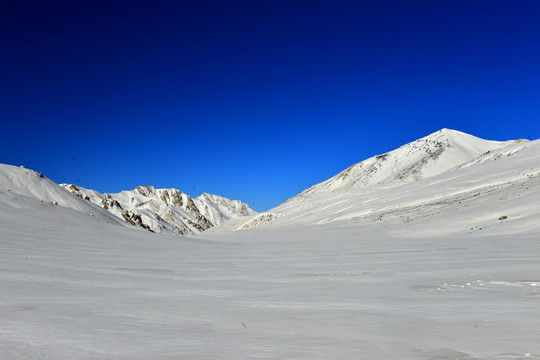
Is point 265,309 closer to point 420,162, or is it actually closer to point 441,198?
point 441,198

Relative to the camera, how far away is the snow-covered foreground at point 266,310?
13.7 feet

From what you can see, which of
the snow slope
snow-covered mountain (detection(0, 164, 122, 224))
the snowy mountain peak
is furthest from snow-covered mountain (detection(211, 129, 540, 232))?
the snowy mountain peak

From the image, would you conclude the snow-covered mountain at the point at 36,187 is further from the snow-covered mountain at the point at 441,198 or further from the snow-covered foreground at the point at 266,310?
the snow-covered foreground at the point at 266,310

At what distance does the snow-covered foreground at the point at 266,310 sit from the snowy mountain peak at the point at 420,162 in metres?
162

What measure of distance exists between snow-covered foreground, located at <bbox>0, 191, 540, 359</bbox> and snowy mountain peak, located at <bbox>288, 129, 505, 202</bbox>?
A: 16157 cm

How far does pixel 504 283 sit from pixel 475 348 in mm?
4336

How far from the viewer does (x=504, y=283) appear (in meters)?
7.95

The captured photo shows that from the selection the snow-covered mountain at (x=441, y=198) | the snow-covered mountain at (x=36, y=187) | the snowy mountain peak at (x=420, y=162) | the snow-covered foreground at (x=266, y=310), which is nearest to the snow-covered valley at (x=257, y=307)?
the snow-covered foreground at (x=266, y=310)

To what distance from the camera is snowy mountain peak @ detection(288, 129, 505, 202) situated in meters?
171

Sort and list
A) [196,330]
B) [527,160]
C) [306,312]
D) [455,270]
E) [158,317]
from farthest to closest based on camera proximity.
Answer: [527,160] → [455,270] → [306,312] → [158,317] → [196,330]

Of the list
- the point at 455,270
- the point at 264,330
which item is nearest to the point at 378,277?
the point at 455,270

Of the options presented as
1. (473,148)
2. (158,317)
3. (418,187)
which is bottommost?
(158,317)

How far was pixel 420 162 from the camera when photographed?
180 m

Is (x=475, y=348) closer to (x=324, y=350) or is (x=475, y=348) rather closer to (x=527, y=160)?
(x=324, y=350)
